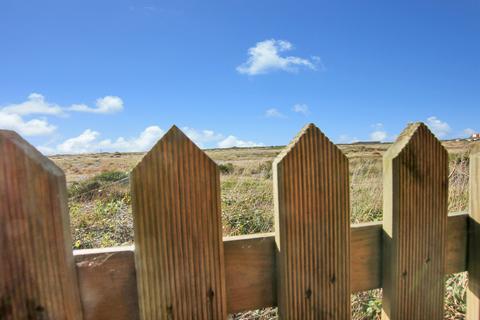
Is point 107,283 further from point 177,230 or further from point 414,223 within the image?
point 414,223

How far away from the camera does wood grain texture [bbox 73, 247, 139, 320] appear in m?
0.87

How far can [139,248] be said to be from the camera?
0.86 meters

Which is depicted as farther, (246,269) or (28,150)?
(246,269)

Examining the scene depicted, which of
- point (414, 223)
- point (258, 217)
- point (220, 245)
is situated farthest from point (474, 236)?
point (258, 217)

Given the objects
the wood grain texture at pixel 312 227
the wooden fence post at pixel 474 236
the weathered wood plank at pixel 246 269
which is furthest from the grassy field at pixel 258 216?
the wood grain texture at pixel 312 227

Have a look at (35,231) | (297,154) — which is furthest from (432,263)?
(35,231)

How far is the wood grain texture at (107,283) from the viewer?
87cm

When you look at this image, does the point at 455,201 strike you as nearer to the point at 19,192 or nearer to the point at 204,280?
the point at 204,280

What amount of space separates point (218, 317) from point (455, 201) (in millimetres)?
3602

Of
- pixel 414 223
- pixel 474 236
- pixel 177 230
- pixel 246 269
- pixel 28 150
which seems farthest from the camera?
pixel 474 236

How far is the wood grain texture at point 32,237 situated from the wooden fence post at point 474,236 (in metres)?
1.46

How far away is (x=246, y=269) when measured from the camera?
989 mm

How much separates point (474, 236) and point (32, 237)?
1.56 metres

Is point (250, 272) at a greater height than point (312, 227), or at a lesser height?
lesser
